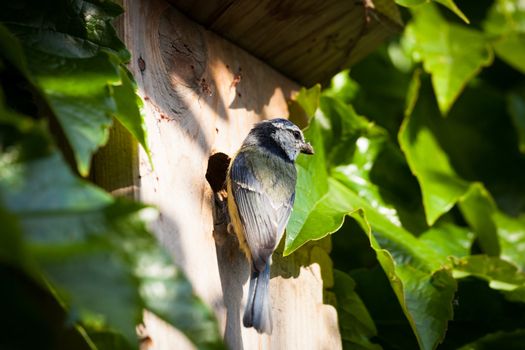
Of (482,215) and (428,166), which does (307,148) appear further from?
(482,215)

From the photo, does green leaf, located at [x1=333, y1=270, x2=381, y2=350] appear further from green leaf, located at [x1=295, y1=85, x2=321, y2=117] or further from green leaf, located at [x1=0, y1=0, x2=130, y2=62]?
green leaf, located at [x1=0, y1=0, x2=130, y2=62]

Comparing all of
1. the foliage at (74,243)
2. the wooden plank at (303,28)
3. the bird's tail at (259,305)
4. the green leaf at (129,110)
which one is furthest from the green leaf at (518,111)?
the foliage at (74,243)

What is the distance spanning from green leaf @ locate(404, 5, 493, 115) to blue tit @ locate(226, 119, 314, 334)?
67cm

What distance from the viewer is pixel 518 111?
3.54 metres

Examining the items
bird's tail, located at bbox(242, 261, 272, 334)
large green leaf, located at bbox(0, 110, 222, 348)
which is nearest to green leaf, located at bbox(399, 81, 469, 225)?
bird's tail, located at bbox(242, 261, 272, 334)

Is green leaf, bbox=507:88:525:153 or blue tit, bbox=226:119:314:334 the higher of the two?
blue tit, bbox=226:119:314:334

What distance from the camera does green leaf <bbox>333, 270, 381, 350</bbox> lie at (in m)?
2.45

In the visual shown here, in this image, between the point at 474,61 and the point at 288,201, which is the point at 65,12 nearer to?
the point at 288,201

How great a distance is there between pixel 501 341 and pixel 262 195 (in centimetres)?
98

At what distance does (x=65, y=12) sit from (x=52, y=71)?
10.2 inches

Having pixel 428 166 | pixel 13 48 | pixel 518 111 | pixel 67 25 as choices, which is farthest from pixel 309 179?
pixel 518 111

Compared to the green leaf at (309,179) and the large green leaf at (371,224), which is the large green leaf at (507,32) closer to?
the large green leaf at (371,224)

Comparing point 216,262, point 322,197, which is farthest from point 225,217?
point 322,197

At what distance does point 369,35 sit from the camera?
267 cm
